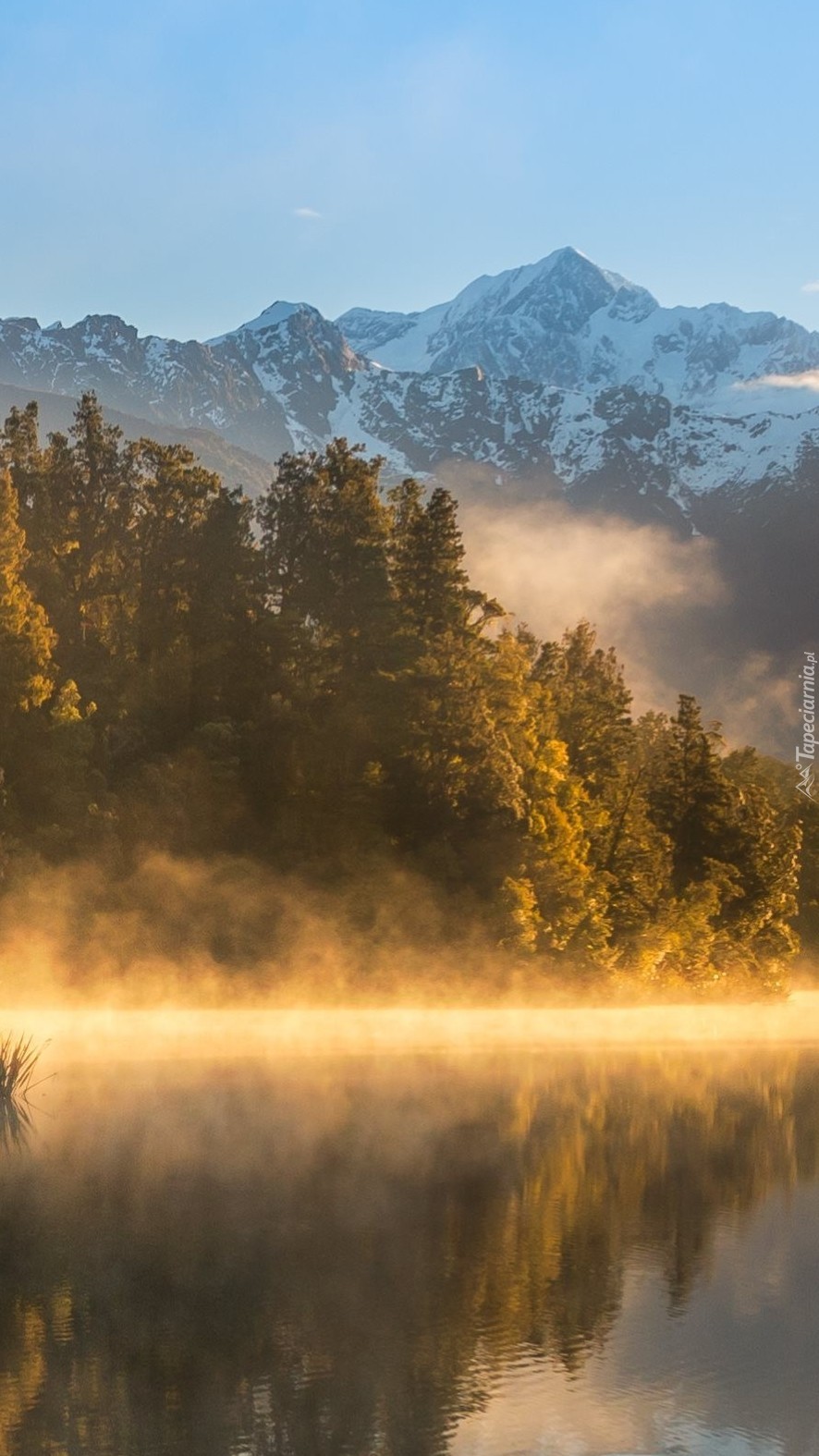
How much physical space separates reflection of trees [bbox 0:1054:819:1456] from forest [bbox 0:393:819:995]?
35.9m

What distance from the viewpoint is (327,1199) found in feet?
88.6

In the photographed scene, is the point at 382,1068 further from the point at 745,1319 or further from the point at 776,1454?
the point at 776,1454

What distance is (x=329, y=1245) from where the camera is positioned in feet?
77.7

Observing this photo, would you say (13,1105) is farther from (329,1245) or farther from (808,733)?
(808,733)

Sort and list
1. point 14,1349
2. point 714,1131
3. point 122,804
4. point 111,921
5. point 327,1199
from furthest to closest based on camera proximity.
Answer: point 122,804
point 111,921
point 714,1131
point 327,1199
point 14,1349

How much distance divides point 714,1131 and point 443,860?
40.9 meters

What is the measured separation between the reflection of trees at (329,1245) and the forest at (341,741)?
118ft

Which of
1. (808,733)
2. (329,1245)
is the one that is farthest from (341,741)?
(329,1245)

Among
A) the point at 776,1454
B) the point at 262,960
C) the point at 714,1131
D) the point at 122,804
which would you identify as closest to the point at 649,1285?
the point at 776,1454

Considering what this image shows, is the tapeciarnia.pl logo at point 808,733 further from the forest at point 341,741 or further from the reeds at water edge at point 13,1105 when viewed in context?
the reeds at water edge at point 13,1105

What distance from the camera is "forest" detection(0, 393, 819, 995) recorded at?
7644 centimetres

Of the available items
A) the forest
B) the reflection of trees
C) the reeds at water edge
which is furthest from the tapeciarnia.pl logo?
the reeds at water edge

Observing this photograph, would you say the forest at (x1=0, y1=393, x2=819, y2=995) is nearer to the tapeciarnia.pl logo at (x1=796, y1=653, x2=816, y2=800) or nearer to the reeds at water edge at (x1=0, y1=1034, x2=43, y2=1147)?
the tapeciarnia.pl logo at (x1=796, y1=653, x2=816, y2=800)

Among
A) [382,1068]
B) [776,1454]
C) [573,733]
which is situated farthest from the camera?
[573,733]
